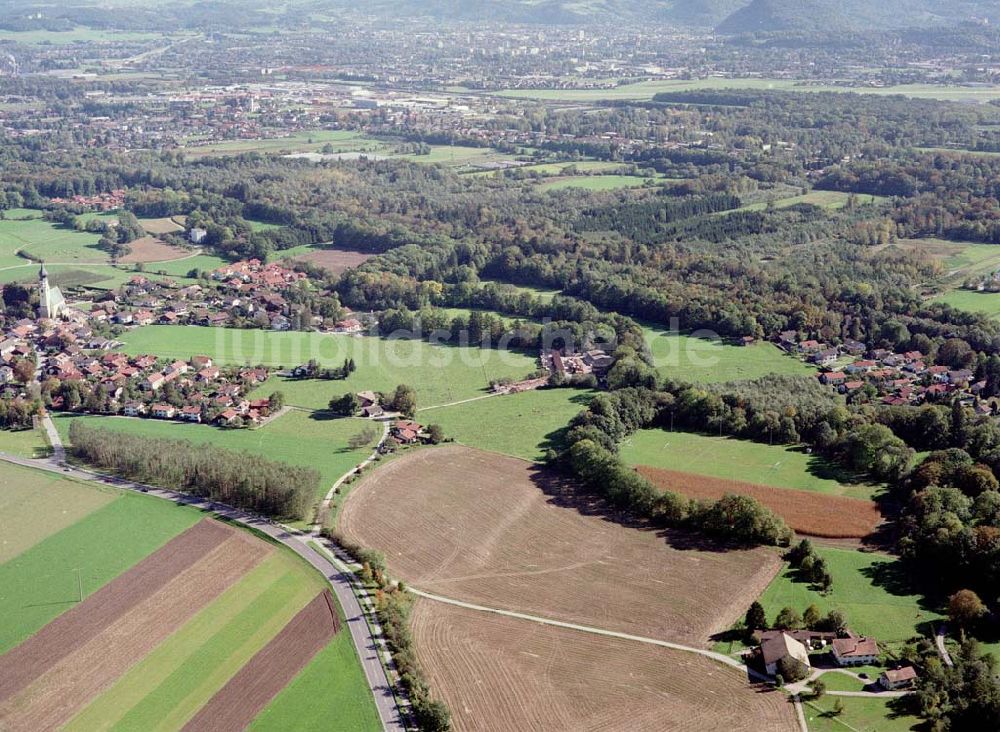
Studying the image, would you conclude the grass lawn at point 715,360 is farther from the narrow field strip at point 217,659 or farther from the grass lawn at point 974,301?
the narrow field strip at point 217,659

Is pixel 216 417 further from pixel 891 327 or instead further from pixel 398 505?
pixel 891 327

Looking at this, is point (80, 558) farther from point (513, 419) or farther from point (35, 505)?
point (513, 419)

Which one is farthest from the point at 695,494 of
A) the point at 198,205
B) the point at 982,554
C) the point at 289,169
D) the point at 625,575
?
the point at 289,169

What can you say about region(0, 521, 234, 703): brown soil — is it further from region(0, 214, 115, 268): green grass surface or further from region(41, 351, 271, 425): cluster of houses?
region(0, 214, 115, 268): green grass surface

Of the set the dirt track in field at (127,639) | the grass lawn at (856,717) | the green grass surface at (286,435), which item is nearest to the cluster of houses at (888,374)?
the grass lawn at (856,717)

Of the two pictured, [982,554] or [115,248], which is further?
[115,248]
